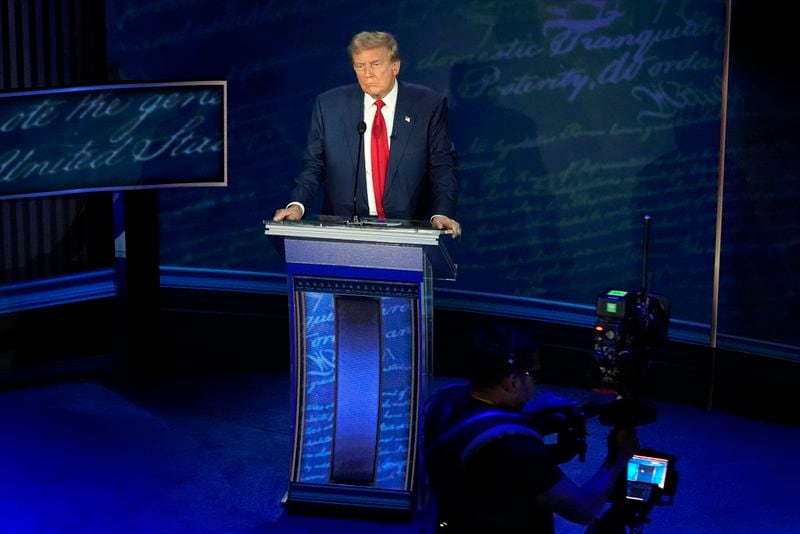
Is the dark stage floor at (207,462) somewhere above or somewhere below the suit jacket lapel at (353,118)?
below

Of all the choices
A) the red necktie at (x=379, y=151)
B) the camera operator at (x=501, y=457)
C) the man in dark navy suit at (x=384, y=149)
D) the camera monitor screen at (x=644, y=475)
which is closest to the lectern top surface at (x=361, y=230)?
the man in dark navy suit at (x=384, y=149)

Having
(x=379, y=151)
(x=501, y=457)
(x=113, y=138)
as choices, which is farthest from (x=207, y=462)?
(x=501, y=457)

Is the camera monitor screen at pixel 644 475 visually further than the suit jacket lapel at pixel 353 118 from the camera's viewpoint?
No

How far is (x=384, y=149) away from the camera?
4.30 metres

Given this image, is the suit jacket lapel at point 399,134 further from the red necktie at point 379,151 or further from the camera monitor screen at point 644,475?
the camera monitor screen at point 644,475

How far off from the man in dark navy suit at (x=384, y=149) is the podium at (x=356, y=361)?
0.48 m

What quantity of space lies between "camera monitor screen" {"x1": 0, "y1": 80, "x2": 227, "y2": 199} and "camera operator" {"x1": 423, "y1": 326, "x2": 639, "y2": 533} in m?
3.08

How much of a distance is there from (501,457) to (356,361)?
1407 millimetres

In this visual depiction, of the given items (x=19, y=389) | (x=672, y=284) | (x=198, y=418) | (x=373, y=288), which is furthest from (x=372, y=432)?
(x=19, y=389)

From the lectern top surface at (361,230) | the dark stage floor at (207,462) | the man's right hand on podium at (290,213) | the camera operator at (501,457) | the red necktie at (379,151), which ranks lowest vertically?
the dark stage floor at (207,462)

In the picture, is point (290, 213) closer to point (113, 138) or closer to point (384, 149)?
point (384, 149)

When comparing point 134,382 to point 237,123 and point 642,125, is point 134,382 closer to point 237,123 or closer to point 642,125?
point 237,123

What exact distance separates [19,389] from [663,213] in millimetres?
3375

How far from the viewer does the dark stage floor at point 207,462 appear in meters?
4.03
